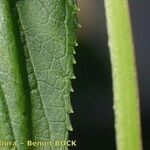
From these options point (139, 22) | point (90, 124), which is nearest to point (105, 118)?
point (90, 124)

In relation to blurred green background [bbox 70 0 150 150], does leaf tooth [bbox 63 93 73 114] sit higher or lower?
lower

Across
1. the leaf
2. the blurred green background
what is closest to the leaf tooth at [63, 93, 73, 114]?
the leaf

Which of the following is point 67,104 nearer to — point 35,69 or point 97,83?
point 35,69

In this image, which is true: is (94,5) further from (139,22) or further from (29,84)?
(29,84)

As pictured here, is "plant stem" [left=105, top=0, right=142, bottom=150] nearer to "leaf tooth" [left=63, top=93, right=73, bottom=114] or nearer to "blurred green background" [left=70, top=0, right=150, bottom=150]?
"leaf tooth" [left=63, top=93, right=73, bottom=114]

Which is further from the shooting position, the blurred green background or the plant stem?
the blurred green background

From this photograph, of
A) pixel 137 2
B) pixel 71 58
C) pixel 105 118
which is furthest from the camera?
pixel 137 2

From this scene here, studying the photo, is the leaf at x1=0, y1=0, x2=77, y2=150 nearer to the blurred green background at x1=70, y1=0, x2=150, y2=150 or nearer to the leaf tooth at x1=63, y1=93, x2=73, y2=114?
the leaf tooth at x1=63, y1=93, x2=73, y2=114
